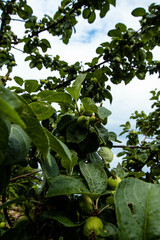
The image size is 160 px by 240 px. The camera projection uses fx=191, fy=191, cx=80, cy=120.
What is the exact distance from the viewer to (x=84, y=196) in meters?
0.53

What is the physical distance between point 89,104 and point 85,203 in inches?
15.9

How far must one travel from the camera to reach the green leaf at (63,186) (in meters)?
0.46

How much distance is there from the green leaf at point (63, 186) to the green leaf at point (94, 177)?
0.22 ft

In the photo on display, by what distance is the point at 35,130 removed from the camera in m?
0.36

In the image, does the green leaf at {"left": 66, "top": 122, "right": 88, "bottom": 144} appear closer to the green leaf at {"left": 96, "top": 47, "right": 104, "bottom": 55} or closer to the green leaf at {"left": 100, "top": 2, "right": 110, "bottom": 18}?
the green leaf at {"left": 96, "top": 47, "right": 104, "bottom": 55}

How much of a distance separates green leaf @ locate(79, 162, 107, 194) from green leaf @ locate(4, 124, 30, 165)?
24 centimetres

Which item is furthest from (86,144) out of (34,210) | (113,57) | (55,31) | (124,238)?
(55,31)

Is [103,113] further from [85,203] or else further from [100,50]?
[100,50]

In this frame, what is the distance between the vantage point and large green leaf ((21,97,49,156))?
0.36 meters

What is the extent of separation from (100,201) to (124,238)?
0.28 meters

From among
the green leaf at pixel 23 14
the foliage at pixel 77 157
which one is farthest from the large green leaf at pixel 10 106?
the green leaf at pixel 23 14

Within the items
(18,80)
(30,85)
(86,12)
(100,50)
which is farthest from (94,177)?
(86,12)

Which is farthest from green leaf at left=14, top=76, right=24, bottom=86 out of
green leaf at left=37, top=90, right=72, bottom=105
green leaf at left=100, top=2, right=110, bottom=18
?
green leaf at left=100, top=2, right=110, bottom=18

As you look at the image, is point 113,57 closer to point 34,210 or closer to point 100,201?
point 100,201
